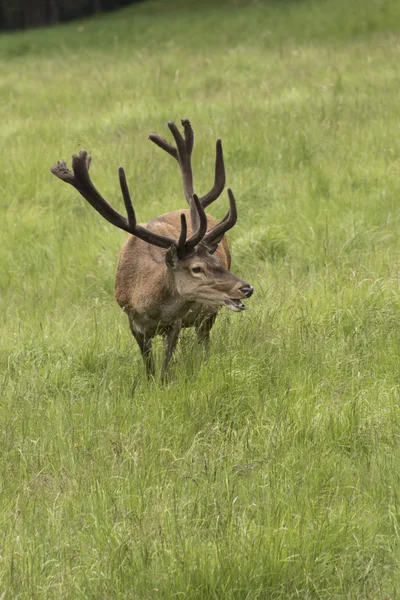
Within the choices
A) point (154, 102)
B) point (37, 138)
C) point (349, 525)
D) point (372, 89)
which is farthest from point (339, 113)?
point (349, 525)

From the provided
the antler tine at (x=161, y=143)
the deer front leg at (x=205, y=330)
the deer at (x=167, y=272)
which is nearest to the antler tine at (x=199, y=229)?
the deer at (x=167, y=272)

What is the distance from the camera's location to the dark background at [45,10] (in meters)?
36.9

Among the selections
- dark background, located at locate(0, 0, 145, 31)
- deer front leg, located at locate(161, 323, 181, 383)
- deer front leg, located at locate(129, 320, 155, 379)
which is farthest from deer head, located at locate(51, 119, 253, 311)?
dark background, located at locate(0, 0, 145, 31)

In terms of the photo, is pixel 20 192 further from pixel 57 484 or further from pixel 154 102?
pixel 57 484

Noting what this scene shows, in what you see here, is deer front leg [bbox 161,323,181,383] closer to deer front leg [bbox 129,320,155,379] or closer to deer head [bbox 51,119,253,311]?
deer front leg [bbox 129,320,155,379]

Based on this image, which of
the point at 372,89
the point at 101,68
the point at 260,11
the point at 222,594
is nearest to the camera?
the point at 222,594

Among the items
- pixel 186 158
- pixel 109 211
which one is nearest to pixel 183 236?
pixel 109 211

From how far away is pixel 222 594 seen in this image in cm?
350

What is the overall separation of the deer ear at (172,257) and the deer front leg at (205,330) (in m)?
0.43

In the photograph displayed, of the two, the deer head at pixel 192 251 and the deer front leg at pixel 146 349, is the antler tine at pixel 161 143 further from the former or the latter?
the deer front leg at pixel 146 349

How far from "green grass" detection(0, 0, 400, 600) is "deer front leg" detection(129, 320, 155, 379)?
0.45 ft

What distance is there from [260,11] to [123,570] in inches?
898

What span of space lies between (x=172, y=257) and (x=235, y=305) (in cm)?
50

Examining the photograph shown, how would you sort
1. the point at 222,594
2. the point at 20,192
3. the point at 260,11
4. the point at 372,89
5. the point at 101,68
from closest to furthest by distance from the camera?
the point at 222,594 → the point at 20,192 → the point at 372,89 → the point at 101,68 → the point at 260,11
